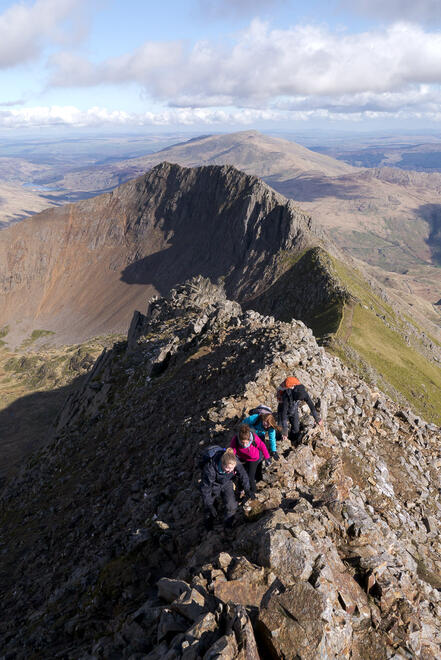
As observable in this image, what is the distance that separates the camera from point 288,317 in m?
110

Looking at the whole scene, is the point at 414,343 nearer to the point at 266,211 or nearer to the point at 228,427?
the point at 266,211

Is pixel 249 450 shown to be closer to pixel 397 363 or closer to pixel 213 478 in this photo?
pixel 213 478

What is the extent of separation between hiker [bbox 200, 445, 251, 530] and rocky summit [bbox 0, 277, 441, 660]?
0.82 meters

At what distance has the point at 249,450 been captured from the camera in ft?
52.5

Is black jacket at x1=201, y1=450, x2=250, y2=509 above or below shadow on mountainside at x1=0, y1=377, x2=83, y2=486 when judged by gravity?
above

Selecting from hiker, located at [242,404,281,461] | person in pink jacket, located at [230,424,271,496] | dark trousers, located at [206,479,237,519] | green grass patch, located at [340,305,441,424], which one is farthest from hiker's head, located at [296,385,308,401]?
green grass patch, located at [340,305,441,424]

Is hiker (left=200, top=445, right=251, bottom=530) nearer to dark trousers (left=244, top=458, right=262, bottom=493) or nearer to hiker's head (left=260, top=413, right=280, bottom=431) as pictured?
dark trousers (left=244, top=458, right=262, bottom=493)

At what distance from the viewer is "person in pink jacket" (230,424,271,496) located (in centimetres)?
1577

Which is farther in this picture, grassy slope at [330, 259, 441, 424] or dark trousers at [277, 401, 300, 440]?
grassy slope at [330, 259, 441, 424]

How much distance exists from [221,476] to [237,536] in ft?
7.07

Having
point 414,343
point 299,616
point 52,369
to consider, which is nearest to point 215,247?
point 52,369

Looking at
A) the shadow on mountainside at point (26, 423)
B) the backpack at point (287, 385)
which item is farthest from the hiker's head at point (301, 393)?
the shadow on mountainside at point (26, 423)

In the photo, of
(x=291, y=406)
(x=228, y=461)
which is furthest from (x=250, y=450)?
(x=291, y=406)

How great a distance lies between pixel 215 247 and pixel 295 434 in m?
176
